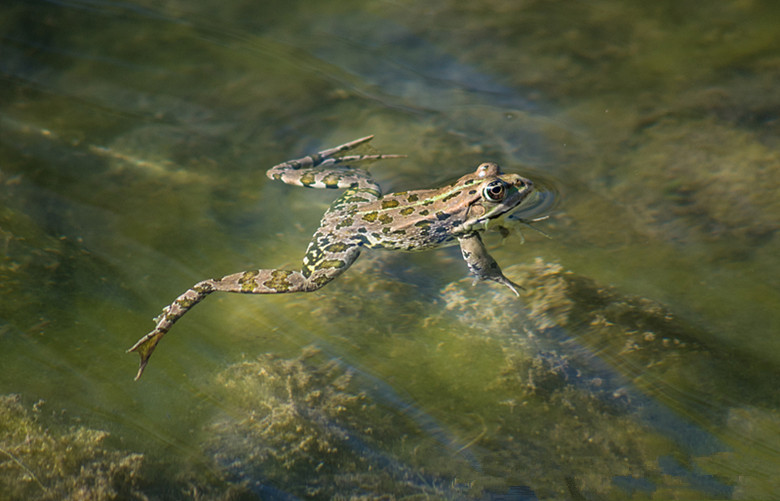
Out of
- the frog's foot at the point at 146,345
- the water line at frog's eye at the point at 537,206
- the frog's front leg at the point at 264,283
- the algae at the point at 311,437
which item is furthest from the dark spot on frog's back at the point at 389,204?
the frog's foot at the point at 146,345

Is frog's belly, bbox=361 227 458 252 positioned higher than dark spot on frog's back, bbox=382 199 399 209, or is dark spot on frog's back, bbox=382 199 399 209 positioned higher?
dark spot on frog's back, bbox=382 199 399 209

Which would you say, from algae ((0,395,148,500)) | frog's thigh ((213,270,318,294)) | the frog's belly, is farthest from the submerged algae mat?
the frog's belly

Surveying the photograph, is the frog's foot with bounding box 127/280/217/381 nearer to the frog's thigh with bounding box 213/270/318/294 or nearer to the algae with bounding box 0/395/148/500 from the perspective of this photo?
the frog's thigh with bounding box 213/270/318/294

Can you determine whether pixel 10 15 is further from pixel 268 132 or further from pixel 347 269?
pixel 347 269

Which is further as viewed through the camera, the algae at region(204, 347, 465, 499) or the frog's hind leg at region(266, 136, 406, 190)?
the frog's hind leg at region(266, 136, 406, 190)

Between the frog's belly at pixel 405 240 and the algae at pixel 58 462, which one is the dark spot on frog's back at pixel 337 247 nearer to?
the frog's belly at pixel 405 240

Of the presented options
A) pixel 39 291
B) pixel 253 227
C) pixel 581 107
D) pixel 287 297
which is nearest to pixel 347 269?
pixel 287 297

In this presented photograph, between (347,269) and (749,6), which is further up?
(749,6)

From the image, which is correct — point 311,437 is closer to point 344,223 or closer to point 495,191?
point 344,223
